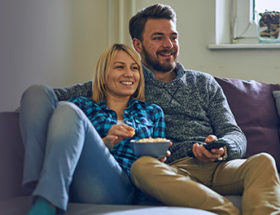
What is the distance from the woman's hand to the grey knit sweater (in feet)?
0.98

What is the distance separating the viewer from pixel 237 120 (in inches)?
83.0

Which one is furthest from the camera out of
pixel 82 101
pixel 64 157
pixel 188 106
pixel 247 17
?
pixel 247 17

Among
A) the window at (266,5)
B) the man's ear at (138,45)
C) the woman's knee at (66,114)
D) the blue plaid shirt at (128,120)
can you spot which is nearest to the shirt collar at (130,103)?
the blue plaid shirt at (128,120)

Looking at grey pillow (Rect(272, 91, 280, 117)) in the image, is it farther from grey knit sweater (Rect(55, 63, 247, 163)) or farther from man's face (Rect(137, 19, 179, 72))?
man's face (Rect(137, 19, 179, 72))

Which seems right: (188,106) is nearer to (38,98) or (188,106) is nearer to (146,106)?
(146,106)

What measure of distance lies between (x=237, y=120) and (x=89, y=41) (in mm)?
916

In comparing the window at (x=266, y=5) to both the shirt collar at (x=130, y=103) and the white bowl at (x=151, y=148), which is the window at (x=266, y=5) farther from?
the white bowl at (x=151, y=148)

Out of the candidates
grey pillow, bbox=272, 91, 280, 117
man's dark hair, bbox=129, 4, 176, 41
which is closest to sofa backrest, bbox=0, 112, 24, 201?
man's dark hair, bbox=129, 4, 176, 41

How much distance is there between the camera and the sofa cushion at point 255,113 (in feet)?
6.76

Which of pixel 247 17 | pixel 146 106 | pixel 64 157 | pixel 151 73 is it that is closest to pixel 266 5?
pixel 247 17

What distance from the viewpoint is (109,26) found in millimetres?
2711

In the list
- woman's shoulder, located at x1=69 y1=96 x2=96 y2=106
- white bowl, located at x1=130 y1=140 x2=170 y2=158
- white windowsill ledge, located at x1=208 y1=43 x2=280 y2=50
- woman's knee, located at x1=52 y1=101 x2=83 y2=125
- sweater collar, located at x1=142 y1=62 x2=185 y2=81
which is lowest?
white bowl, located at x1=130 y1=140 x2=170 y2=158

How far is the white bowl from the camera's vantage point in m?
1.56

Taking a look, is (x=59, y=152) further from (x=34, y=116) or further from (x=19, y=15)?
(x=19, y=15)
